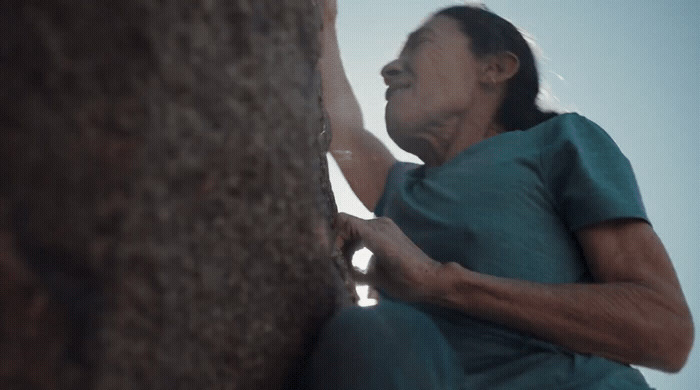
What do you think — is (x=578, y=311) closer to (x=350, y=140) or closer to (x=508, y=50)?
(x=508, y=50)

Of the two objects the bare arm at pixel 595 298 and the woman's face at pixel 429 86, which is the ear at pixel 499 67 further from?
the bare arm at pixel 595 298

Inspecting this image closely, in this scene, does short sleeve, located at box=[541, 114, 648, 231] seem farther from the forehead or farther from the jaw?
the forehead

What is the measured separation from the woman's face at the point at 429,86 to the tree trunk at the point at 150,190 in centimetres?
83

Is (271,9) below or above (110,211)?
above

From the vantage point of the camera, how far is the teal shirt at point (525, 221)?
1.04m

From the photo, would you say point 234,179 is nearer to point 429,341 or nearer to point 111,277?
point 111,277

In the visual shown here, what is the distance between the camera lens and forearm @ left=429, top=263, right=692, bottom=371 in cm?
105

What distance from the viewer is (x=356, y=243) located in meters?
1.16

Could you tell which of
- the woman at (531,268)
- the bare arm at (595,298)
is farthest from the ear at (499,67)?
the bare arm at (595,298)

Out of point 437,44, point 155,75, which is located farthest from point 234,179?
point 437,44

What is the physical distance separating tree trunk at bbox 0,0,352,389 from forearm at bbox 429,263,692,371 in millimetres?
378

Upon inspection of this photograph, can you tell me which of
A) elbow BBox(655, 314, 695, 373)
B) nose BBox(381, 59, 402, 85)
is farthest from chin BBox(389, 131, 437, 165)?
elbow BBox(655, 314, 695, 373)

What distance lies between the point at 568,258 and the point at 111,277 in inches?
32.1

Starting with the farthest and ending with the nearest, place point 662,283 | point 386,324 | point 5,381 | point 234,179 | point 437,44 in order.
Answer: point 437,44
point 662,283
point 386,324
point 234,179
point 5,381
